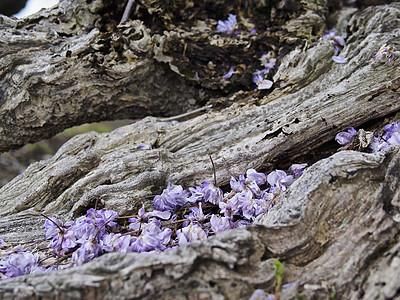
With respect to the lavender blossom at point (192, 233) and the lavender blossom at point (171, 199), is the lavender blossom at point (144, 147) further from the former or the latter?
the lavender blossom at point (192, 233)

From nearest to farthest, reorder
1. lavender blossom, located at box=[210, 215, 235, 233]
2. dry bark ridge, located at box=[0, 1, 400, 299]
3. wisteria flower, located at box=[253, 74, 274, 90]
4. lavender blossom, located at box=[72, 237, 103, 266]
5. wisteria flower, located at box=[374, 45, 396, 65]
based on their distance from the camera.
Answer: dry bark ridge, located at box=[0, 1, 400, 299]
lavender blossom, located at box=[72, 237, 103, 266]
lavender blossom, located at box=[210, 215, 235, 233]
wisteria flower, located at box=[374, 45, 396, 65]
wisteria flower, located at box=[253, 74, 274, 90]

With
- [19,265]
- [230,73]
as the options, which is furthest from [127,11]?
[19,265]

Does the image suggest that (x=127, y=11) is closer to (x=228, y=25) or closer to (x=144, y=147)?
(x=228, y=25)

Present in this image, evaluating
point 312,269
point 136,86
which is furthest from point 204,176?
point 136,86

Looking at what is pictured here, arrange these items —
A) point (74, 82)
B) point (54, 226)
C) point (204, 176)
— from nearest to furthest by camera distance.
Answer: point (54, 226), point (204, 176), point (74, 82)

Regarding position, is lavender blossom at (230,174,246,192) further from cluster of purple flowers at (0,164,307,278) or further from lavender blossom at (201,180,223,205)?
lavender blossom at (201,180,223,205)

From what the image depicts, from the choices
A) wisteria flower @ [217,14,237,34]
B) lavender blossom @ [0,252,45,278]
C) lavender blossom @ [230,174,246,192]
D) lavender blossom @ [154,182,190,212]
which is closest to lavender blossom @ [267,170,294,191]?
lavender blossom @ [230,174,246,192]

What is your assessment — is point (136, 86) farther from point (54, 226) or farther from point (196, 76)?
point (54, 226)
